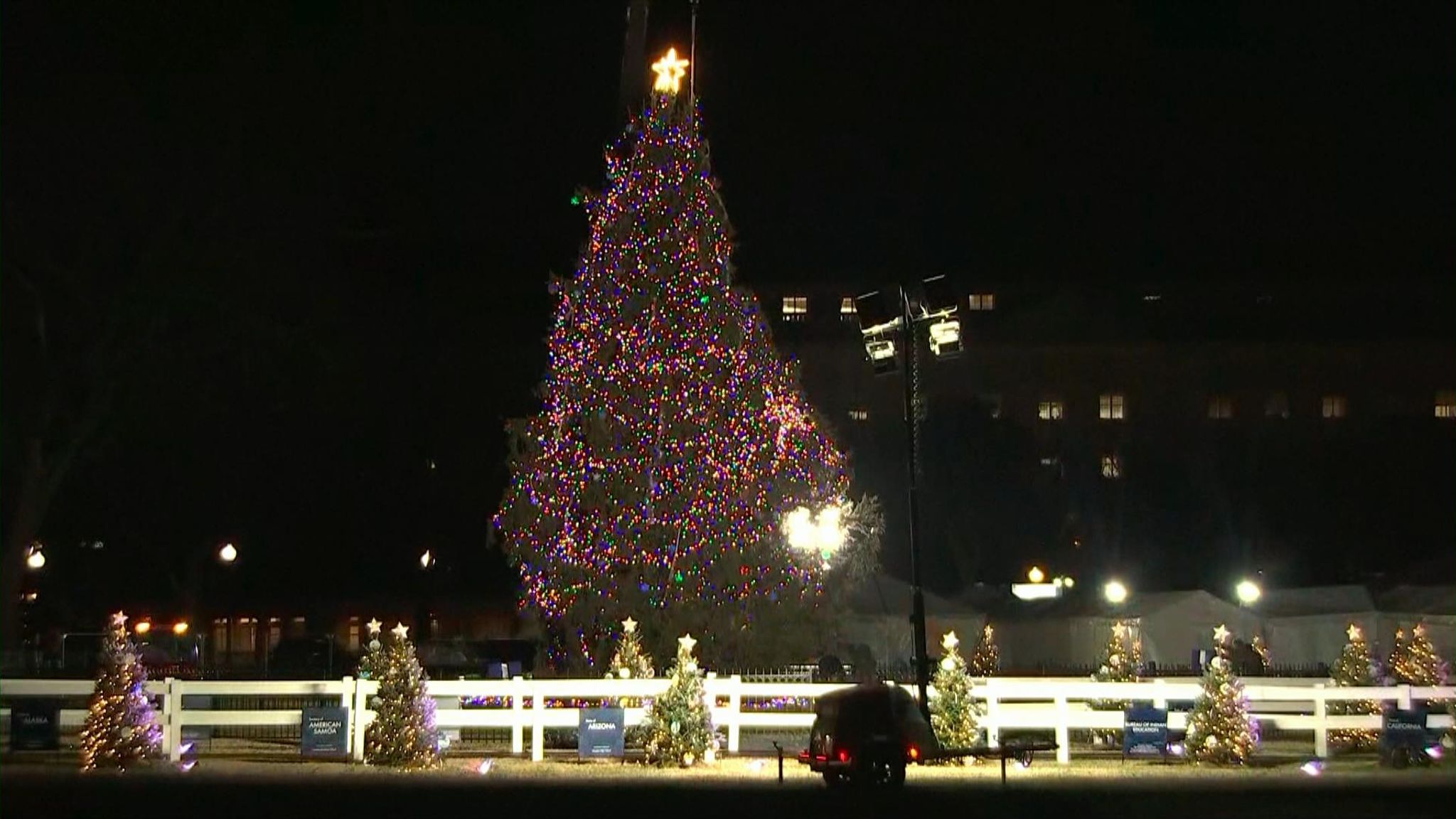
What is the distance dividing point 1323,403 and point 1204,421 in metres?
5.90

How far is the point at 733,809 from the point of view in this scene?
49.8 feet

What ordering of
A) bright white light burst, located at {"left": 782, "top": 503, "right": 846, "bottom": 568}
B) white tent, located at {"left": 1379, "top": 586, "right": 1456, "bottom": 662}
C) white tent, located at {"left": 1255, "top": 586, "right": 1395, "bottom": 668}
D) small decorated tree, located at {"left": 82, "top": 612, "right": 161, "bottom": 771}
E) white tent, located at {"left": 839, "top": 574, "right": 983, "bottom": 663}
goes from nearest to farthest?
small decorated tree, located at {"left": 82, "top": 612, "right": 161, "bottom": 771} < bright white light burst, located at {"left": 782, "top": 503, "right": 846, "bottom": 568} < white tent, located at {"left": 1379, "top": 586, "right": 1456, "bottom": 662} < white tent, located at {"left": 1255, "top": 586, "right": 1395, "bottom": 668} < white tent, located at {"left": 839, "top": 574, "right": 983, "bottom": 663}

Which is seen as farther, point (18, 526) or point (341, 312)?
point (341, 312)

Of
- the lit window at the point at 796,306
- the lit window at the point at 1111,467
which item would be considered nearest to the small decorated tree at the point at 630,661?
the lit window at the point at 1111,467

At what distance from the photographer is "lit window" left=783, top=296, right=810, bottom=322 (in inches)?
2787

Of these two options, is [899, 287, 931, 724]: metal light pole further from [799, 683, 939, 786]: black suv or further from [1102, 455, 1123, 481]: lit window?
[1102, 455, 1123, 481]: lit window

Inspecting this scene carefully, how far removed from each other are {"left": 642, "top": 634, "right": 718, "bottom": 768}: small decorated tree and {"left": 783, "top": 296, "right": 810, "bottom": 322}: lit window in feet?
164

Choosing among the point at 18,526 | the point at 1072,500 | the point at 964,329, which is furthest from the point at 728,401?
the point at 964,329

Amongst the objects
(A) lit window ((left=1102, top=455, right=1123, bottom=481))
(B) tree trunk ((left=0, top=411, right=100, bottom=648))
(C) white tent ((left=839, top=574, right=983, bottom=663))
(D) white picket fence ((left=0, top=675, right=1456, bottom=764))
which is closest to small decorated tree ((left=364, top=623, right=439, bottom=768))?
(D) white picket fence ((left=0, top=675, right=1456, bottom=764))

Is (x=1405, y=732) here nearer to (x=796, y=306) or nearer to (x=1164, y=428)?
(x=1164, y=428)

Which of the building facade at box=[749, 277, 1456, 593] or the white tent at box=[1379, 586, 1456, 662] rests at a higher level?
the building facade at box=[749, 277, 1456, 593]

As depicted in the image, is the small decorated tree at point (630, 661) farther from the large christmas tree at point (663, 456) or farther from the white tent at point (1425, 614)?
the white tent at point (1425, 614)

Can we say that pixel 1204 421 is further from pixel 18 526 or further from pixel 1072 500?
pixel 18 526

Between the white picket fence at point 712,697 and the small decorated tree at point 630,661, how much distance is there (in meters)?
0.46
